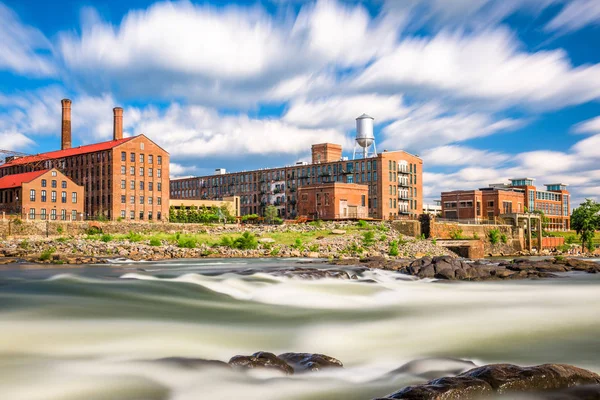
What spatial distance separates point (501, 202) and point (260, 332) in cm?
10212

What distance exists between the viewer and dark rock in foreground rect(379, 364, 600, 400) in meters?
6.43

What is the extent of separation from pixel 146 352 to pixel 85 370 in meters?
1.28

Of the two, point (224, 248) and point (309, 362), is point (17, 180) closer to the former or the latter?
point (224, 248)

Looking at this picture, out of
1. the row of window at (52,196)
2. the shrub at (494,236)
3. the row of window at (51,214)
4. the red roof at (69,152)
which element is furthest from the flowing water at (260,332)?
the red roof at (69,152)

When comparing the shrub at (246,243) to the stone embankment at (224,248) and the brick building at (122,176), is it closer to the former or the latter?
the stone embankment at (224,248)

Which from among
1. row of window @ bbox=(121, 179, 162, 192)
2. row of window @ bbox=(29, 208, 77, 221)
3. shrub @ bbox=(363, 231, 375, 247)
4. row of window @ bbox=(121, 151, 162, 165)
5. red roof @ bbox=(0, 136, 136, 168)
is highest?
red roof @ bbox=(0, 136, 136, 168)

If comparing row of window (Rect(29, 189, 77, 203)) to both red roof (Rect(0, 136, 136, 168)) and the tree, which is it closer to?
red roof (Rect(0, 136, 136, 168))

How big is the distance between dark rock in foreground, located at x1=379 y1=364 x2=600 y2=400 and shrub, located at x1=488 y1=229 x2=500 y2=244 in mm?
62755

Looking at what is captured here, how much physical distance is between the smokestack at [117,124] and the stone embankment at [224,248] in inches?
2146

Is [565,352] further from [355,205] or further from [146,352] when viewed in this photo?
[355,205]

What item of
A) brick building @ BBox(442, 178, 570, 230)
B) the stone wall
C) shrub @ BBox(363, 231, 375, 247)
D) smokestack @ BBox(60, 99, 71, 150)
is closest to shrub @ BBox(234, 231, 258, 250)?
shrub @ BBox(363, 231, 375, 247)

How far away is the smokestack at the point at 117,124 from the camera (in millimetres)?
97500

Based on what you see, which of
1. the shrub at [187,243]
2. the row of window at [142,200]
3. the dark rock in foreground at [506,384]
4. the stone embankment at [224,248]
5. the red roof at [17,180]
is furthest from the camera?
the row of window at [142,200]

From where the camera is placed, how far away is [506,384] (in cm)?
685
